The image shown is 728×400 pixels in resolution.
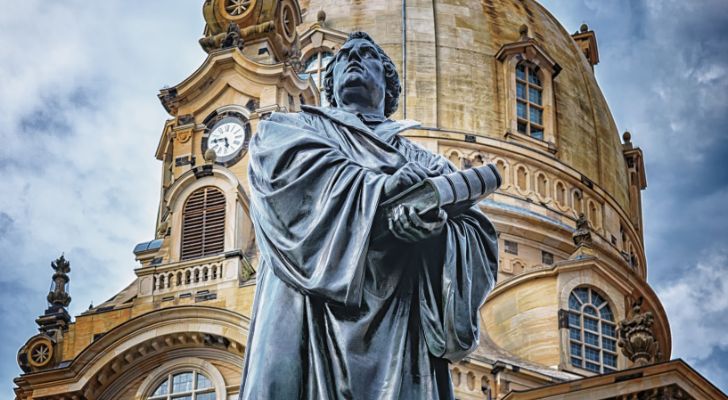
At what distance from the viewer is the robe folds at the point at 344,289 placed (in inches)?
267

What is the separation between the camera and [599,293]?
4772cm

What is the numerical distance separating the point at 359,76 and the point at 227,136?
3436 cm

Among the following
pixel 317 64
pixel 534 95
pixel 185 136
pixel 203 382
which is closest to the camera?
pixel 203 382

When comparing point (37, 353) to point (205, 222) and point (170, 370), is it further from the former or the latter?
point (205, 222)

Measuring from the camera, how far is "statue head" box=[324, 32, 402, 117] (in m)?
7.58

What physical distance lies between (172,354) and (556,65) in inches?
957

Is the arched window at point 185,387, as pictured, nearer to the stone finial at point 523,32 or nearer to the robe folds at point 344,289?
the stone finial at point 523,32

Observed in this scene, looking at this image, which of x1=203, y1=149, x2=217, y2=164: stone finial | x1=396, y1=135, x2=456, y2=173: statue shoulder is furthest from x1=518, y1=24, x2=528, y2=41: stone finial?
x1=396, y1=135, x2=456, y2=173: statue shoulder

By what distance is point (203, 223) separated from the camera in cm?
3931

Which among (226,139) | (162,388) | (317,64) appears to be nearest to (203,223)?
(226,139)

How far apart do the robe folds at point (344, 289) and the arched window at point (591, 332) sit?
39002mm

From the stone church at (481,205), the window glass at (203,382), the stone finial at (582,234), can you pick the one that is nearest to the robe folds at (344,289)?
the stone church at (481,205)

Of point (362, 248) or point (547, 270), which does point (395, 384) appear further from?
point (547, 270)

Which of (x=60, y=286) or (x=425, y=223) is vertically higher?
(x=60, y=286)
